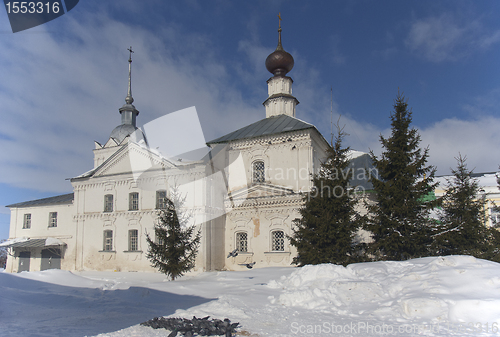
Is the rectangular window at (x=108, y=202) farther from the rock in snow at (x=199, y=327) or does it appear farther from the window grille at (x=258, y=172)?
the rock in snow at (x=199, y=327)

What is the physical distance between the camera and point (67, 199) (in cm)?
2289

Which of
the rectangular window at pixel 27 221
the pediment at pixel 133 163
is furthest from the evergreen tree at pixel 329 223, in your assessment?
the rectangular window at pixel 27 221

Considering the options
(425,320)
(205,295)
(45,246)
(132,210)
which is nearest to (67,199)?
(45,246)

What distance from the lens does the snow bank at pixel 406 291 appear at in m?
5.93

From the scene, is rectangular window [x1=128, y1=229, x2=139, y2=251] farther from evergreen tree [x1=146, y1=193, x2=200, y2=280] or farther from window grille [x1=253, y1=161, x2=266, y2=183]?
window grille [x1=253, y1=161, x2=266, y2=183]

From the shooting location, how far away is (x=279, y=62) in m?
23.0

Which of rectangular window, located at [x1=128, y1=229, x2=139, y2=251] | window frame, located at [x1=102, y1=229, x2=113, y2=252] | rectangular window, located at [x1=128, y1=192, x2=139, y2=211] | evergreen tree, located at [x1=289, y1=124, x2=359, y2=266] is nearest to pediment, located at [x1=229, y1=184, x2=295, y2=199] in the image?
evergreen tree, located at [x1=289, y1=124, x2=359, y2=266]

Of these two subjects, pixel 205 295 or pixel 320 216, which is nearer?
pixel 205 295

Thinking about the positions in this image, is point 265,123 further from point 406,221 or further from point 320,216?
point 406,221

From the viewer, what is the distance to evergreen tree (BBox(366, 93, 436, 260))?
39.4 feet

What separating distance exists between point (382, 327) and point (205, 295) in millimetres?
5508

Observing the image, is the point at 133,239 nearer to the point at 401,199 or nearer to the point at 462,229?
the point at 401,199

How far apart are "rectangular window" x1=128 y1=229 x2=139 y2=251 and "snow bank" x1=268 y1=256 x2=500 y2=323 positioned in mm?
12990

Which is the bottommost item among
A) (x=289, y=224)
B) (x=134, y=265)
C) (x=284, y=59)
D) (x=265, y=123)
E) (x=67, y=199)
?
(x=134, y=265)
